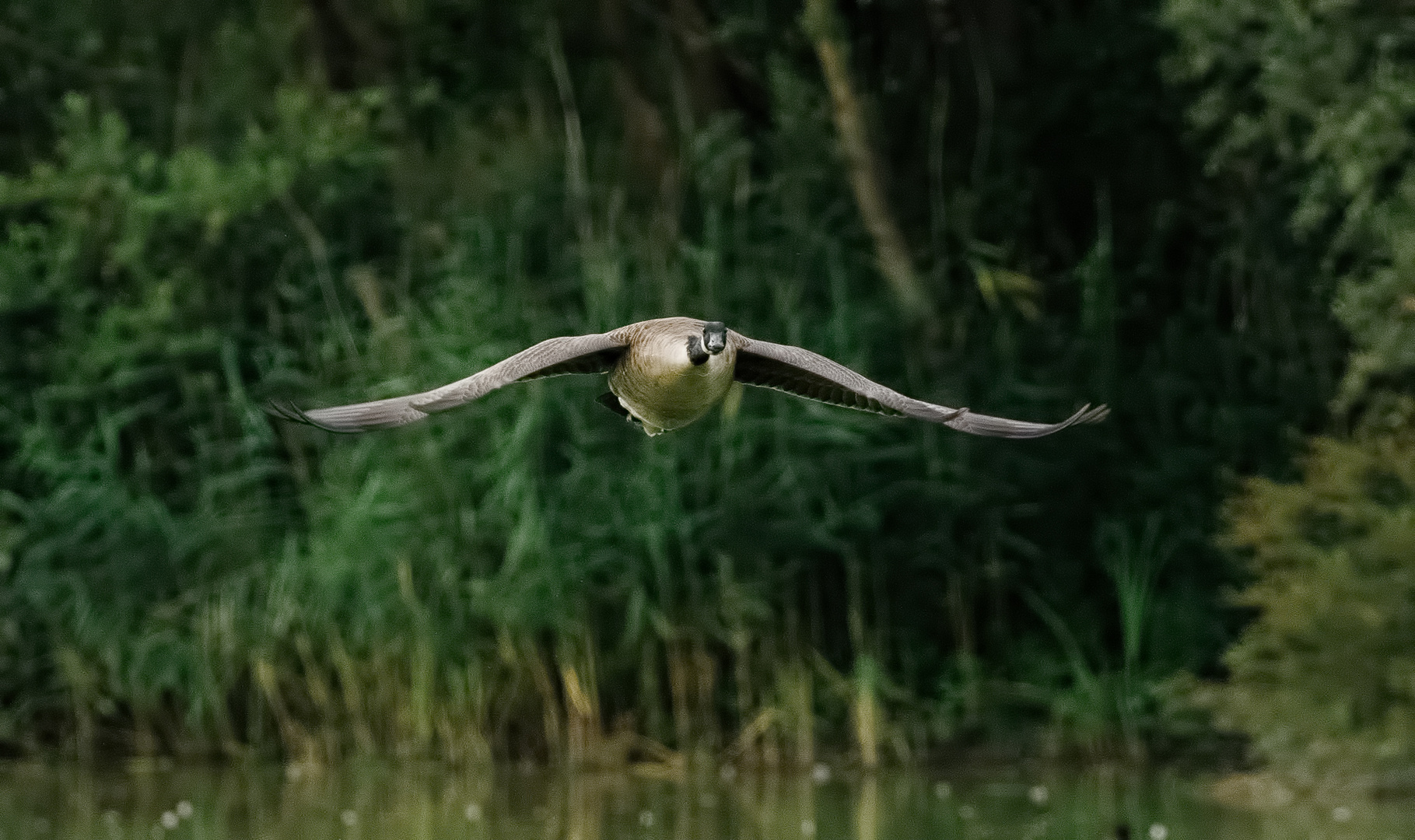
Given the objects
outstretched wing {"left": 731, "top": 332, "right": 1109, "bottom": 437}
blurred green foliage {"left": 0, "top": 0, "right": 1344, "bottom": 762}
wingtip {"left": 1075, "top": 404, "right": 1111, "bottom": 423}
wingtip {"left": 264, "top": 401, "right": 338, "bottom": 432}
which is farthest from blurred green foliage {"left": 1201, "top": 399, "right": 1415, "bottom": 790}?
wingtip {"left": 264, "top": 401, "right": 338, "bottom": 432}

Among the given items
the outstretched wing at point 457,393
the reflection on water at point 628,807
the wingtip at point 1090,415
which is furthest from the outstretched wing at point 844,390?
the reflection on water at point 628,807

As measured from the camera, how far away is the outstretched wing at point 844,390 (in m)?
5.83

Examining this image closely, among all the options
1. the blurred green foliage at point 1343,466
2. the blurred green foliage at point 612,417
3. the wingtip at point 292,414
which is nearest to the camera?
the wingtip at point 292,414

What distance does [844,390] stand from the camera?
6.37 metres

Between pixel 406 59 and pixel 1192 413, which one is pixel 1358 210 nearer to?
pixel 1192 413

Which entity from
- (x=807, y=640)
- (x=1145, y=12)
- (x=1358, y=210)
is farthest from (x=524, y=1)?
(x=1358, y=210)

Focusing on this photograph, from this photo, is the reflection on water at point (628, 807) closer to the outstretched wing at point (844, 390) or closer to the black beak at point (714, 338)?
the outstretched wing at point (844, 390)

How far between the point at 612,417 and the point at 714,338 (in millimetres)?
4816

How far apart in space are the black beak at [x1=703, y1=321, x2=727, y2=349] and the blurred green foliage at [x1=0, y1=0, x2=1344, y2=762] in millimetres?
4621

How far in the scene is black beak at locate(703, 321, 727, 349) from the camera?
18.1 feet

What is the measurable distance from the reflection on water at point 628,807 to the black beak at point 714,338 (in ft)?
11.1

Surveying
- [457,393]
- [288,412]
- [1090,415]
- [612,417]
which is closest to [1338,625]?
[612,417]

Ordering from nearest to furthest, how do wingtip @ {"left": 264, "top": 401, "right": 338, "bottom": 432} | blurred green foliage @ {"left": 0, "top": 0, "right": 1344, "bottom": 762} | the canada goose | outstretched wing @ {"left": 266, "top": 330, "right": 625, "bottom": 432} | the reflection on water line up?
wingtip @ {"left": 264, "top": 401, "right": 338, "bottom": 432}
outstretched wing @ {"left": 266, "top": 330, "right": 625, "bottom": 432}
the canada goose
the reflection on water
blurred green foliage @ {"left": 0, "top": 0, "right": 1344, "bottom": 762}

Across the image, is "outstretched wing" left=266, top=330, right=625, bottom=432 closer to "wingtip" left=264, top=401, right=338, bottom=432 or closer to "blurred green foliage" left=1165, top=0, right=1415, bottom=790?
"wingtip" left=264, top=401, right=338, bottom=432
